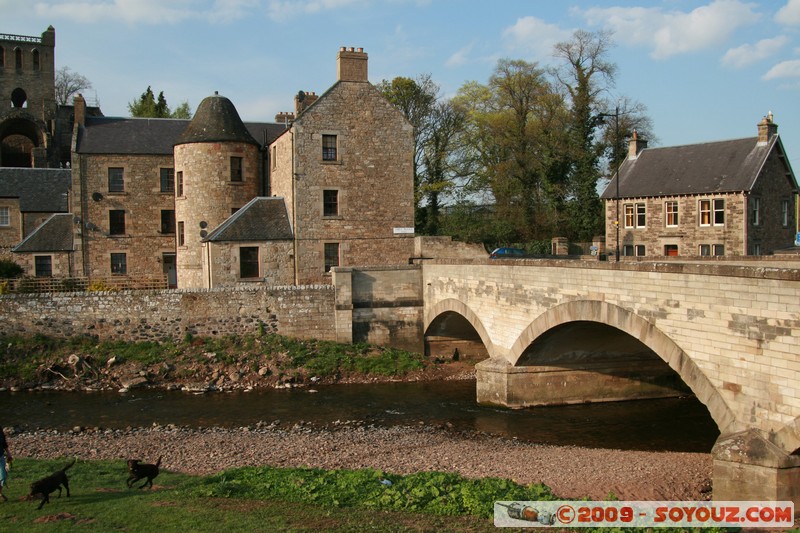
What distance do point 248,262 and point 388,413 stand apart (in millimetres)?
11885

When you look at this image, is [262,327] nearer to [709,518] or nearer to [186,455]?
[186,455]

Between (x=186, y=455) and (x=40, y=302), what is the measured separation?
14.7 metres

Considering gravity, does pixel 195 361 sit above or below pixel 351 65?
below

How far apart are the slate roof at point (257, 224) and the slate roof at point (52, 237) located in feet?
33.9

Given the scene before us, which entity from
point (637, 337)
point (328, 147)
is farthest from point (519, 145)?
point (637, 337)

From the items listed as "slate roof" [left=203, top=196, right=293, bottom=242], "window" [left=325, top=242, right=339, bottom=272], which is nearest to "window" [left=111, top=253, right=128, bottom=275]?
"slate roof" [left=203, top=196, right=293, bottom=242]

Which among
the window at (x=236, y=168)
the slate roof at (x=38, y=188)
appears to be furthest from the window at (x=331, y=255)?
the slate roof at (x=38, y=188)

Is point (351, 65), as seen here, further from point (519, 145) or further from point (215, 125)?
point (519, 145)

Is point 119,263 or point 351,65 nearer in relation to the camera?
point 351,65

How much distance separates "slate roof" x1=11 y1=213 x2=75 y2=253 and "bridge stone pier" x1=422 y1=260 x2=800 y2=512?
69.9 ft

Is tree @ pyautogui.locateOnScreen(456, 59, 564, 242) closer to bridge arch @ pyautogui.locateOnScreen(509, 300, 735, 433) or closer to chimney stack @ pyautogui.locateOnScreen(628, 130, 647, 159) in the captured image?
chimney stack @ pyautogui.locateOnScreen(628, 130, 647, 159)

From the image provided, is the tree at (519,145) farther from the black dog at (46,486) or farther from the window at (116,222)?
the black dog at (46,486)

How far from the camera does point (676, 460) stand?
15648 millimetres

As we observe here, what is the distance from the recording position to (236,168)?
108 feet
